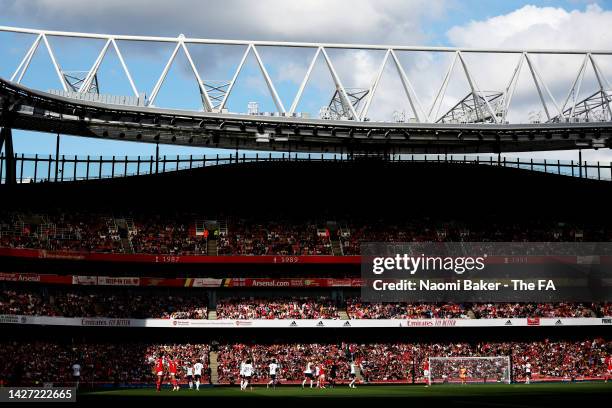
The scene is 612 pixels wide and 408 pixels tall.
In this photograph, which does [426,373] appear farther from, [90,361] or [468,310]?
[90,361]

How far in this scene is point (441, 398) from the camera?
1225 inches

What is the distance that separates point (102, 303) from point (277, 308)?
1163 cm

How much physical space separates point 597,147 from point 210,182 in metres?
28.7

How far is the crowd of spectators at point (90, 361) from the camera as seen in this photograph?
46469 mm

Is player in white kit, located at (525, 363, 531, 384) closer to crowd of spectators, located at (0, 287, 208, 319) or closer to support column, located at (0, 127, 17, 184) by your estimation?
crowd of spectators, located at (0, 287, 208, 319)

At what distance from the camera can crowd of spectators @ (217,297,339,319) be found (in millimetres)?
53219

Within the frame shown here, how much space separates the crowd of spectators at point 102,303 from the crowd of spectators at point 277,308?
1.63 metres

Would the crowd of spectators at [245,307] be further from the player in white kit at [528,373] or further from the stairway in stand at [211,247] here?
the player in white kit at [528,373]

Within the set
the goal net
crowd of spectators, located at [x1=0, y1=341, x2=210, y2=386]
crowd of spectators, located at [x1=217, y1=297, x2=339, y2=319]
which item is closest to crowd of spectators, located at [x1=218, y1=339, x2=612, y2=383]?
the goal net

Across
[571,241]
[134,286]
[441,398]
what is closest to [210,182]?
[134,286]

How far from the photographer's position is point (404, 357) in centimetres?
5259

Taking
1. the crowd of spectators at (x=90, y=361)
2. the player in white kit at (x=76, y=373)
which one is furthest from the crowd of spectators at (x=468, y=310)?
the player in white kit at (x=76, y=373)

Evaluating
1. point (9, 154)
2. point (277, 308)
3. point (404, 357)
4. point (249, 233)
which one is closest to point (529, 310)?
point (404, 357)

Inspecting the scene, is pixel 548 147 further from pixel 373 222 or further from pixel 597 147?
pixel 373 222
